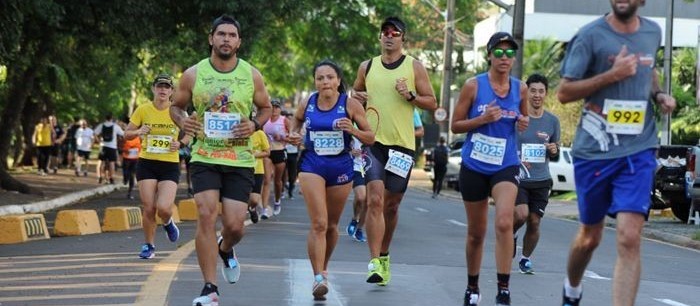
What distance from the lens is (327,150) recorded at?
10.9m

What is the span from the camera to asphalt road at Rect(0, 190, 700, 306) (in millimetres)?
10781

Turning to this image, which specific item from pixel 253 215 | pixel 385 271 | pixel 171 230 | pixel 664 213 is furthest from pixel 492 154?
pixel 664 213

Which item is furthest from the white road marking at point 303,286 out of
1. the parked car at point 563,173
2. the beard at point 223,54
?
the parked car at point 563,173

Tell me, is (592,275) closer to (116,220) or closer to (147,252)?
(147,252)

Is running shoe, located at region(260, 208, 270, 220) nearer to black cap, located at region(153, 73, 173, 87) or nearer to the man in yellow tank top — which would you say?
black cap, located at region(153, 73, 173, 87)

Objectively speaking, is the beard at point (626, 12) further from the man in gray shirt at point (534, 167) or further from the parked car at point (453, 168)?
the parked car at point (453, 168)

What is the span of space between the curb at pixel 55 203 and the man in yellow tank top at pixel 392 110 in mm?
10281

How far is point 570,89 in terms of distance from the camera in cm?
816

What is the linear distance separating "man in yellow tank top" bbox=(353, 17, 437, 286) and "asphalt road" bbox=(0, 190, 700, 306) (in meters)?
0.80

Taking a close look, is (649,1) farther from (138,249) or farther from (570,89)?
(570,89)

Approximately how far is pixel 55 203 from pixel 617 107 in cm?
1910

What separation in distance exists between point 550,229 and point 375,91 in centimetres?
1199

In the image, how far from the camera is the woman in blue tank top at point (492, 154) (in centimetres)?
994

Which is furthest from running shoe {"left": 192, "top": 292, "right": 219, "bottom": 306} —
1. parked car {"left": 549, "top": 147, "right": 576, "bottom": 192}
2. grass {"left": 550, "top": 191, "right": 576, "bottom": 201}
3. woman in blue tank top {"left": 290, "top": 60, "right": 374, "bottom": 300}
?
parked car {"left": 549, "top": 147, "right": 576, "bottom": 192}
